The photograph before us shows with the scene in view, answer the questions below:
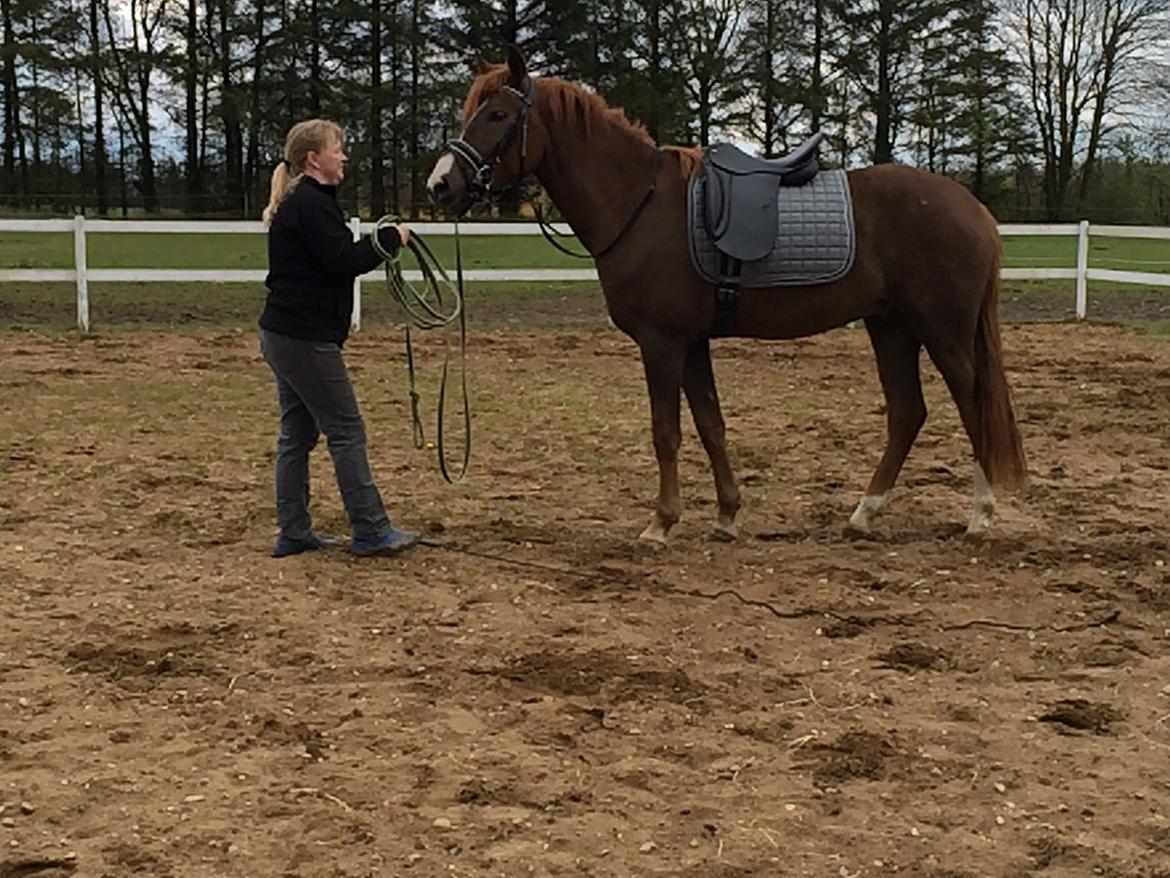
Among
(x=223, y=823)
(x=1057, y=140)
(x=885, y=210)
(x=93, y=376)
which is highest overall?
(x=1057, y=140)

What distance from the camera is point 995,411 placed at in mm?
5738

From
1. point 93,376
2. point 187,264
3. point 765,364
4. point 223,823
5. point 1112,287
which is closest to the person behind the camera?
point 223,823

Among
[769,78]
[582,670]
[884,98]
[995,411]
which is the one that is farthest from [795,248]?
[884,98]

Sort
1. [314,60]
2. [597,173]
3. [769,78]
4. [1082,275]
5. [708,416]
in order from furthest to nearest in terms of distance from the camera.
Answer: [314,60] < [769,78] < [1082,275] < [708,416] < [597,173]

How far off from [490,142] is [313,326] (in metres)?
1.11

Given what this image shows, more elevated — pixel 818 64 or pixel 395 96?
pixel 818 64

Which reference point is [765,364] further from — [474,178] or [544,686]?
[544,686]

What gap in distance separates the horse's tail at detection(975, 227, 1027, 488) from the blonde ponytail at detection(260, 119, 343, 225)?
9.82 feet

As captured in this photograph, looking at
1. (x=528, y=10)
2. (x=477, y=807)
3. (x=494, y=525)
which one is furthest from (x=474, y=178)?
(x=528, y=10)

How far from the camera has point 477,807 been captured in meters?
3.02

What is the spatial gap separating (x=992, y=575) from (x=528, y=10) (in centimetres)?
3980

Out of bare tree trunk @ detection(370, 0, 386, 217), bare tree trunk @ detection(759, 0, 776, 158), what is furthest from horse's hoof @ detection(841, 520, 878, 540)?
bare tree trunk @ detection(370, 0, 386, 217)

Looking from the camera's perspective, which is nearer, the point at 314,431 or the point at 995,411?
the point at 314,431

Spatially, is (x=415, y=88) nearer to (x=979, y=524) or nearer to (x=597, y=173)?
(x=597, y=173)
